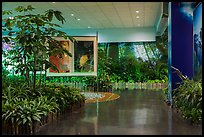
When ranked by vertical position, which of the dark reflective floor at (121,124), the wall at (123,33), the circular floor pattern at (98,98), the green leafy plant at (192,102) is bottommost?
the dark reflective floor at (121,124)

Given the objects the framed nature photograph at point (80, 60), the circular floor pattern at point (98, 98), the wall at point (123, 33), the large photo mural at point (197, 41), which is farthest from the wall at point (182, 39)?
the wall at point (123, 33)

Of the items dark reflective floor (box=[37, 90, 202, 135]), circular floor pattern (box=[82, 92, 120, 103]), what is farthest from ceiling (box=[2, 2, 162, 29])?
dark reflective floor (box=[37, 90, 202, 135])

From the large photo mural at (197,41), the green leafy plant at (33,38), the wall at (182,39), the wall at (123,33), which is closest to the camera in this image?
the green leafy plant at (33,38)

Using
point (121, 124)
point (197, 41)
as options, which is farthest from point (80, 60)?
point (121, 124)

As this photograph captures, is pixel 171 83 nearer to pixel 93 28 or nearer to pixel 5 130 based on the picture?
pixel 5 130

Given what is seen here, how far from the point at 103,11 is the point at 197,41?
449 cm

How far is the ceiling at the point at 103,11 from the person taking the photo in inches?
406

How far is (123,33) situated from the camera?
16.7m

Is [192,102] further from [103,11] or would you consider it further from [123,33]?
[123,33]

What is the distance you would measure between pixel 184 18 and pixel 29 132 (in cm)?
552

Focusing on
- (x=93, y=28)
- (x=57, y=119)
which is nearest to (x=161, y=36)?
(x=93, y=28)

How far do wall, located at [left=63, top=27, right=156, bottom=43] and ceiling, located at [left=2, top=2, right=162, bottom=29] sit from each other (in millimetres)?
1228

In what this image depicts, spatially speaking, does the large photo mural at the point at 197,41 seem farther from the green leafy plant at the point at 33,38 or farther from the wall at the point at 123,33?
the wall at the point at 123,33

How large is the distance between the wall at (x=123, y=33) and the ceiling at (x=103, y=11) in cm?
123
